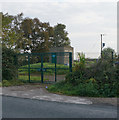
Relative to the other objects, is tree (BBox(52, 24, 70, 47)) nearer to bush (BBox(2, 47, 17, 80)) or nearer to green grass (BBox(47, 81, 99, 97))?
bush (BBox(2, 47, 17, 80))

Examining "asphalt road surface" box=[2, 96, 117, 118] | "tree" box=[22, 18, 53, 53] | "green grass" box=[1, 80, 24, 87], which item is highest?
"tree" box=[22, 18, 53, 53]

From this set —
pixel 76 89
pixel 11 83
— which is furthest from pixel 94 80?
pixel 11 83

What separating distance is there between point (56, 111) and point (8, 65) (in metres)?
7.82

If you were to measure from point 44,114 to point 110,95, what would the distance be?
12.4ft

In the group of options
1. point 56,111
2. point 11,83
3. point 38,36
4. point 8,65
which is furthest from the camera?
point 38,36

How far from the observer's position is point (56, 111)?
562 centimetres

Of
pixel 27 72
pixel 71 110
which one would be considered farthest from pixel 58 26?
pixel 71 110

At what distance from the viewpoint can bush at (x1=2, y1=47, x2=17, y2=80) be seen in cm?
1231

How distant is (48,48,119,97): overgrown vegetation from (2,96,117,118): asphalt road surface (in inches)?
72.2

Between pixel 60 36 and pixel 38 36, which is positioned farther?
pixel 60 36

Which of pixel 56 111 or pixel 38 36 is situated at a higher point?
pixel 38 36

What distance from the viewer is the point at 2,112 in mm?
5574

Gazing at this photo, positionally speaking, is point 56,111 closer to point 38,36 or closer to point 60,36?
point 38,36

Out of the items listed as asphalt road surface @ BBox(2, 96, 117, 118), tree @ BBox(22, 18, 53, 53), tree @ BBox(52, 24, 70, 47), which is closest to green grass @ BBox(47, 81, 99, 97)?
asphalt road surface @ BBox(2, 96, 117, 118)
